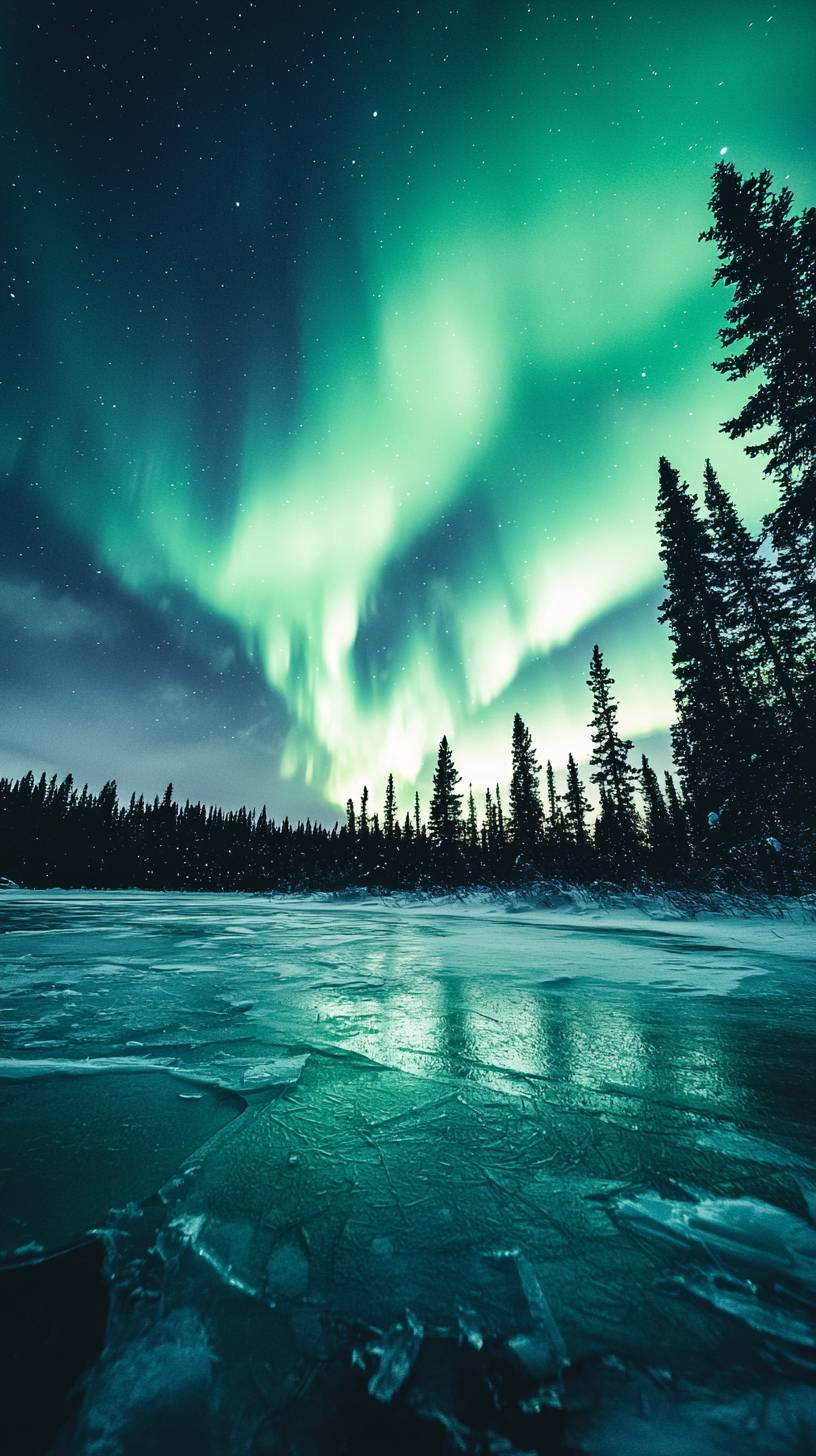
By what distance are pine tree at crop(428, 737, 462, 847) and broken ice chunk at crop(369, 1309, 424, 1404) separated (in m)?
45.7

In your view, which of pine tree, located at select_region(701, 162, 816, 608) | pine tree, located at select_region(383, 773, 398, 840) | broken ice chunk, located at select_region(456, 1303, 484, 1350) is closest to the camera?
broken ice chunk, located at select_region(456, 1303, 484, 1350)

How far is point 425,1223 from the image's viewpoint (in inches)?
68.3

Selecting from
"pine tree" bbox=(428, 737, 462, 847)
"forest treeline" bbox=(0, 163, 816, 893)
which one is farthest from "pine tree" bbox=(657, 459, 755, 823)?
"pine tree" bbox=(428, 737, 462, 847)

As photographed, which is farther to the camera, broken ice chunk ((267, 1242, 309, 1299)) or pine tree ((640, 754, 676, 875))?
pine tree ((640, 754, 676, 875))

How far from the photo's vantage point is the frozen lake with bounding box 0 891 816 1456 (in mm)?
1115

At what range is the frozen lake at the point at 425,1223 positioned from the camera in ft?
3.66

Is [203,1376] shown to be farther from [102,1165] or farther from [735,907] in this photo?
[735,907]

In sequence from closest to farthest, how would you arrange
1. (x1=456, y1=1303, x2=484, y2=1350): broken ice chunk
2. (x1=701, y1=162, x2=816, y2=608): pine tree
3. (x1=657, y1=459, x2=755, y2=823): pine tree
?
(x1=456, y1=1303, x2=484, y2=1350): broken ice chunk
(x1=701, y1=162, x2=816, y2=608): pine tree
(x1=657, y1=459, x2=755, y2=823): pine tree

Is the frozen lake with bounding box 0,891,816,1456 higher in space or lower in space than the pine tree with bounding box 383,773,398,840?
lower

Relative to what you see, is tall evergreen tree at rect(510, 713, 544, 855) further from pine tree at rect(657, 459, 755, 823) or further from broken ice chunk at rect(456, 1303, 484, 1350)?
broken ice chunk at rect(456, 1303, 484, 1350)

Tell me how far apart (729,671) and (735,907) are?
8817mm

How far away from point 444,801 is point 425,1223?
47.7m

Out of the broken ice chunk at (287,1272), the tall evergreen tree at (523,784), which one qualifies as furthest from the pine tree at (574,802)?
the broken ice chunk at (287,1272)

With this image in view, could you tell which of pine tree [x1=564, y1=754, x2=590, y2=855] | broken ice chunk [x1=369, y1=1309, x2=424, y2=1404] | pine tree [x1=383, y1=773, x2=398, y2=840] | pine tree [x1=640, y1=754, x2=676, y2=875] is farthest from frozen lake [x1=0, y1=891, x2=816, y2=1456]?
pine tree [x1=383, y1=773, x2=398, y2=840]
